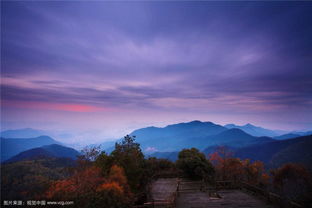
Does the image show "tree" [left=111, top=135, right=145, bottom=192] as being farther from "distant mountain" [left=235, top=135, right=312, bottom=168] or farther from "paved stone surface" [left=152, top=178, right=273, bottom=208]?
"distant mountain" [left=235, top=135, right=312, bottom=168]

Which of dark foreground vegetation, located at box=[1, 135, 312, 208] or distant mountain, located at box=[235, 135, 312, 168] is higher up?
dark foreground vegetation, located at box=[1, 135, 312, 208]

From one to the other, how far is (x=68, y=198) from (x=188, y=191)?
1226 centimetres

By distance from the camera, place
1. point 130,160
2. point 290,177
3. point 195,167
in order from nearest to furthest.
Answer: point 130,160 → point 195,167 → point 290,177

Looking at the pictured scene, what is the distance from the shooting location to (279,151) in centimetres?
14300

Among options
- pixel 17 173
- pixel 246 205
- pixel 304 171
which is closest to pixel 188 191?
pixel 246 205

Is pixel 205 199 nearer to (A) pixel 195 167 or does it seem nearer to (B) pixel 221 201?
(B) pixel 221 201

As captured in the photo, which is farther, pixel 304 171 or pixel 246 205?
pixel 304 171

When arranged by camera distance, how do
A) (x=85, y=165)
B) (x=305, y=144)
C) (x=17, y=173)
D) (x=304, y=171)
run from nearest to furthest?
(x=85, y=165), (x=304, y=171), (x=17, y=173), (x=305, y=144)

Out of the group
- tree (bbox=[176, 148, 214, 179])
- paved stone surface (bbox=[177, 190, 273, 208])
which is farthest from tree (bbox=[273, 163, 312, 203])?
paved stone surface (bbox=[177, 190, 273, 208])

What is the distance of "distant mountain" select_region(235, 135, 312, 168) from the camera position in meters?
111

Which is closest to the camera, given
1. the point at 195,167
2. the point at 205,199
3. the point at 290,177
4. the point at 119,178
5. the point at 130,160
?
the point at 119,178

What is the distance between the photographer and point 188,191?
19.5 meters

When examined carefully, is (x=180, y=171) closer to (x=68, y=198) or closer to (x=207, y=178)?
(x=207, y=178)

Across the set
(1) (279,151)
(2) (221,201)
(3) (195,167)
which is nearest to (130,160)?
A: (2) (221,201)
